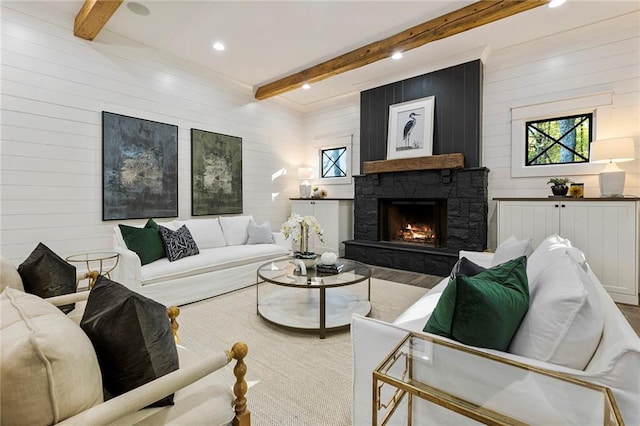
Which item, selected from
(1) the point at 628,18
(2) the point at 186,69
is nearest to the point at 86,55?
(2) the point at 186,69

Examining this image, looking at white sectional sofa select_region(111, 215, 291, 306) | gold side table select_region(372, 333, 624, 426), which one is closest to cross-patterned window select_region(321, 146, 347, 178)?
white sectional sofa select_region(111, 215, 291, 306)

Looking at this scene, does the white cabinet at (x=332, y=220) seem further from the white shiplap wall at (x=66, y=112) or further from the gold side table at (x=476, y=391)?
the gold side table at (x=476, y=391)

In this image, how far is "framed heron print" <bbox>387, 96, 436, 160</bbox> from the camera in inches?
177

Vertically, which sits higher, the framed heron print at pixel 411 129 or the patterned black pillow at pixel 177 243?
the framed heron print at pixel 411 129

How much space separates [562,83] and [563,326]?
4.19 m

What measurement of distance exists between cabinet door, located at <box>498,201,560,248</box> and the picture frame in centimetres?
403

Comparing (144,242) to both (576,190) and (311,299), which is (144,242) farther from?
(576,190)

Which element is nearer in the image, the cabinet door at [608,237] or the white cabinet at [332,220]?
the cabinet door at [608,237]

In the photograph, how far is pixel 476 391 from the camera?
0.96 meters

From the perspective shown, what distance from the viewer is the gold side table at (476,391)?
842 millimetres

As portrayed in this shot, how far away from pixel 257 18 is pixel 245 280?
3125 millimetres

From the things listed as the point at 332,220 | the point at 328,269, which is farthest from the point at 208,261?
the point at 332,220

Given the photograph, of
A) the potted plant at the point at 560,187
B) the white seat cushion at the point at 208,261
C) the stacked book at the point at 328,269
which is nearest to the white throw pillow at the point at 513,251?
the stacked book at the point at 328,269

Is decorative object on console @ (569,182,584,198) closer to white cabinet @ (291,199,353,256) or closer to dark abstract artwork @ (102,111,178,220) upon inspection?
white cabinet @ (291,199,353,256)
